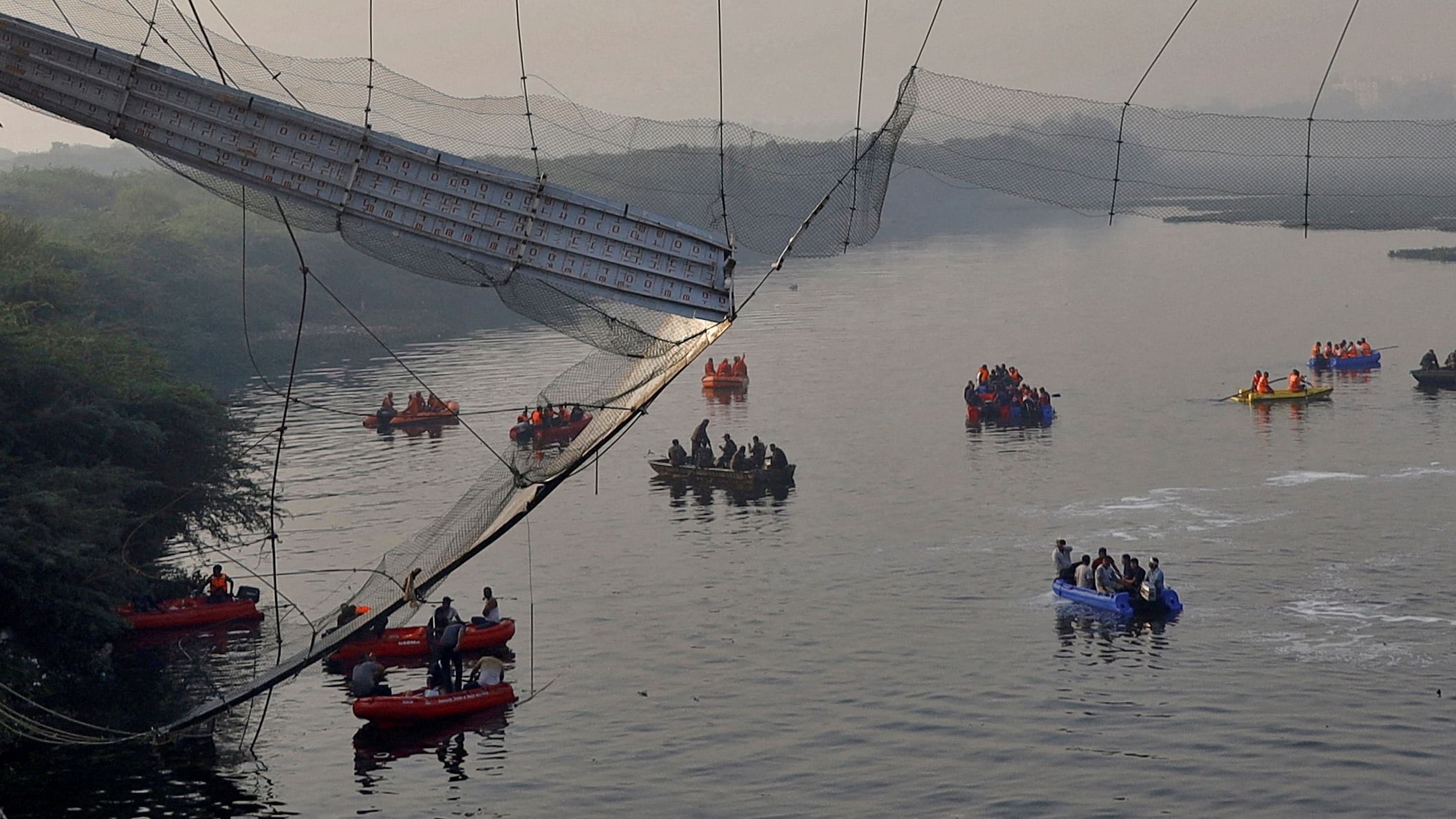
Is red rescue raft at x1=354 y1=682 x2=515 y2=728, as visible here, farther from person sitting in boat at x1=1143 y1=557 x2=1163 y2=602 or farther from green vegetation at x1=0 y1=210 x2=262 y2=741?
person sitting in boat at x1=1143 y1=557 x2=1163 y2=602

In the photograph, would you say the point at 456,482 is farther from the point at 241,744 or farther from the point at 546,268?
the point at 546,268

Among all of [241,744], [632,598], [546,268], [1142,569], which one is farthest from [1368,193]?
[632,598]

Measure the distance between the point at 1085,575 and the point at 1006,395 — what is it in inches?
1358

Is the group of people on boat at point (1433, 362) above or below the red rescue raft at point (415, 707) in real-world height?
above

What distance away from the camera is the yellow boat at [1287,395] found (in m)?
82.0

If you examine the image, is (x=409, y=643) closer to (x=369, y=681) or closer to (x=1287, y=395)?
(x=369, y=681)

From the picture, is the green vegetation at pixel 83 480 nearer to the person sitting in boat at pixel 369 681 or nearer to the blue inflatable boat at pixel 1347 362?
the person sitting in boat at pixel 369 681

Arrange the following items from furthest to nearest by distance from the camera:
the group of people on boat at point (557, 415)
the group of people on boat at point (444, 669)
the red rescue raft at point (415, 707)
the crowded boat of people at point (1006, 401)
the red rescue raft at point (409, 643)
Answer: the crowded boat of people at point (1006, 401), the red rescue raft at point (409, 643), the group of people on boat at point (444, 669), the red rescue raft at point (415, 707), the group of people on boat at point (557, 415)

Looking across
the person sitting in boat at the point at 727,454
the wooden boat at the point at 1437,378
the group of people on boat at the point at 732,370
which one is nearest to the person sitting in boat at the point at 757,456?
the person sitting in boat at the point at 727,454

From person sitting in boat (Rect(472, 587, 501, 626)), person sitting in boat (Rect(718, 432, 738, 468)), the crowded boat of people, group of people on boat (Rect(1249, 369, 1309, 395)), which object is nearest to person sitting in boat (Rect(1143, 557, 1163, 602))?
person sitting in boat (Rect(472, 587, 501, 626))

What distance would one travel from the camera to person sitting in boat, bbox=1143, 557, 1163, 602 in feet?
152

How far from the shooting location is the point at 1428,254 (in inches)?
6294

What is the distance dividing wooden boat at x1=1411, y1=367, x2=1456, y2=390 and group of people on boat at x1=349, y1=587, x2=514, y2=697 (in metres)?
58.9

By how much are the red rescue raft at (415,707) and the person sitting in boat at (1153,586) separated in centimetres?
1914
